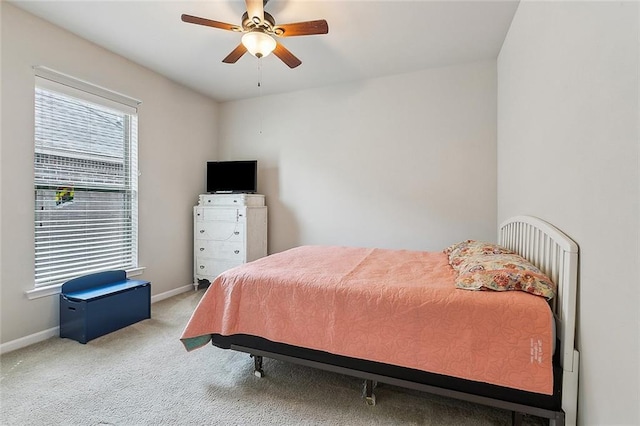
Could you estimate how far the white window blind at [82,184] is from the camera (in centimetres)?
250

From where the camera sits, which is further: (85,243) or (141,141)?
(141,141)

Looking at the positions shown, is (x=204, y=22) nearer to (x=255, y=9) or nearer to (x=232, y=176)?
(x=255, y=9)

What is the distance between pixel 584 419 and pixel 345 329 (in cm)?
106

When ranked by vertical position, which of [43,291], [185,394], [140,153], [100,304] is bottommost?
[185,394]

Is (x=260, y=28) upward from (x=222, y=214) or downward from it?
upward

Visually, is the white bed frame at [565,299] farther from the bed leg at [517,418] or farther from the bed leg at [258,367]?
the bed leg at [258,367]

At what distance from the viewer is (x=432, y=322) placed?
1434 mm

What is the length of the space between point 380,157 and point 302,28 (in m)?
1.80

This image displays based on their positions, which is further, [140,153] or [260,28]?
[140,153]

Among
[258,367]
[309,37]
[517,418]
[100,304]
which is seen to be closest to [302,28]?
[309,37]

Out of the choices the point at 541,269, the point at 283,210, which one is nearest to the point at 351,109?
the point at 283,210

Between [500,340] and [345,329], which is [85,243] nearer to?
[345,329]

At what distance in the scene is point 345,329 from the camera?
160 cm

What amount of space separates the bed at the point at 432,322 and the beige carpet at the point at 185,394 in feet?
0.53
